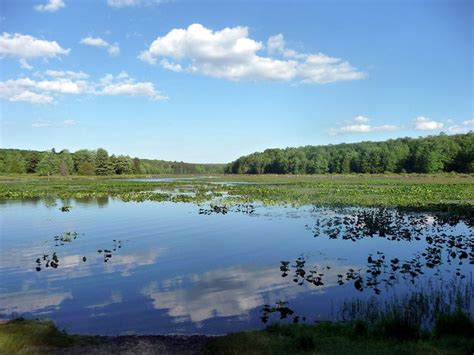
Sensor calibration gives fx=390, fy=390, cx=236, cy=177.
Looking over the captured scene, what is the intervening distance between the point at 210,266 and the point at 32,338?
8.60 metres

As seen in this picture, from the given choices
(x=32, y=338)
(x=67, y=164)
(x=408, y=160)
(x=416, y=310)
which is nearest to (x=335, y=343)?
(x=416, y=310)

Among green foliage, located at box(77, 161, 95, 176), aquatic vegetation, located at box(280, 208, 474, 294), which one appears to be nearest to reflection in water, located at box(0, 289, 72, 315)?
aquatic vegetation, located at box(280, 208, 474, 294)

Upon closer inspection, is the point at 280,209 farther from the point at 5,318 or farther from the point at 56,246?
the point at 5,318

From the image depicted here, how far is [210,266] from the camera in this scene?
53.9 ft

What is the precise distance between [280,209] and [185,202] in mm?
12568

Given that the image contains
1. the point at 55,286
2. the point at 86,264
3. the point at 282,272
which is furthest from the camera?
the point at 86,264

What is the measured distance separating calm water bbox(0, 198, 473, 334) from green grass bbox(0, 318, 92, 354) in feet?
3.66

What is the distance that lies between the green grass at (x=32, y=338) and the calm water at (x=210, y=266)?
3.66 feet

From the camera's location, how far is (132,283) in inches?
554

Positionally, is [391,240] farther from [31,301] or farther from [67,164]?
[67,164]

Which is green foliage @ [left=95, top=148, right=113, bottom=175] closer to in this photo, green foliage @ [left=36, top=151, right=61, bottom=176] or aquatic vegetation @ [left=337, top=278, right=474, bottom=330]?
green foliage @ [left=36, top=151, right=61, bottom=176]

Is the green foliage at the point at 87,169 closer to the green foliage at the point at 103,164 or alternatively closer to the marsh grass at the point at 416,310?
the green foliage at the point at 103,164

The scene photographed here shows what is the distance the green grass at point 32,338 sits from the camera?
311 inches

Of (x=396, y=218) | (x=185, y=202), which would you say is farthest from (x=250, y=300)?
(x=185, y=202)
